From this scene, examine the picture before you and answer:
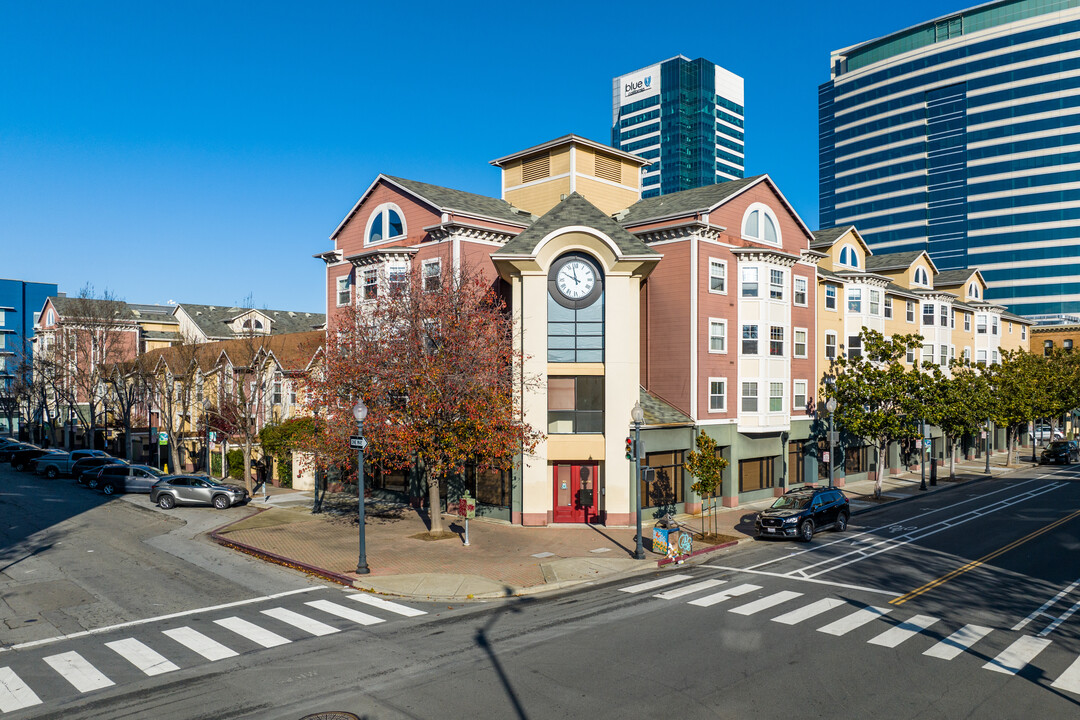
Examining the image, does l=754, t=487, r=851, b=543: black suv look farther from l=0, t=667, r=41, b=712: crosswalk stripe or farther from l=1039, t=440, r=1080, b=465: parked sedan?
l=1039, t=440, r=1080, b=465: parked sedan

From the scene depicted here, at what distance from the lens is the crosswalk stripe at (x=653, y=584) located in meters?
20.3

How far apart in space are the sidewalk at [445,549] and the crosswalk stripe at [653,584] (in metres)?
1.29

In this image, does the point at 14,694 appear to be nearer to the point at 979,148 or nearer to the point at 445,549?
the point at 445,549

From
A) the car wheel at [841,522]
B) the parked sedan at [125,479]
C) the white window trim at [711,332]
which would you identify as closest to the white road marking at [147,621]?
the car wheel at [841,522]

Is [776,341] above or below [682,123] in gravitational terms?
below

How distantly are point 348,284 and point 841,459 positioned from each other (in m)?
30.9

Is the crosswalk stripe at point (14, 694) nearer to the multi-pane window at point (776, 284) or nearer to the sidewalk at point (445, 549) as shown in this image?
the sidewalk at point (445, 549)

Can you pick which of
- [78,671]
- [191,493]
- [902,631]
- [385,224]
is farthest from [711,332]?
[78,671]

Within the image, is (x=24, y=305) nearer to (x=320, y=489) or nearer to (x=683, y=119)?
(x=320, y=489)

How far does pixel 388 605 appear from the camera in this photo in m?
18.8

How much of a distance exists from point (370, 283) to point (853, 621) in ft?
88.9

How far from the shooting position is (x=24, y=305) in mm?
96125

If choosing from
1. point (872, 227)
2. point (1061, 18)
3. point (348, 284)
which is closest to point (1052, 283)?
point (872, 227)

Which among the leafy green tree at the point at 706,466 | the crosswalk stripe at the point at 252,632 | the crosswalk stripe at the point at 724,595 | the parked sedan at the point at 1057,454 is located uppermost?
the leafy green tree at the point at 706,466
